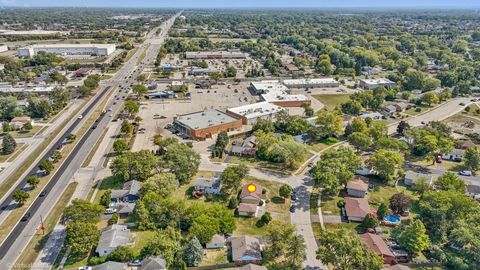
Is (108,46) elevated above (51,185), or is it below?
above

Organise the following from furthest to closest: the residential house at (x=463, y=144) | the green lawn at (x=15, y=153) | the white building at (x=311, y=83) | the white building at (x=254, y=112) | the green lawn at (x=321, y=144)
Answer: the white building at (x=311, y=83), the white building at (x=254, y=112), the green lawn at (x=321, y=144), the residential house at (x=463, y=144), the green lawn at (x=15, y=153)

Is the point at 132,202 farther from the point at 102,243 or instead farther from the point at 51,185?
the point at 51,185

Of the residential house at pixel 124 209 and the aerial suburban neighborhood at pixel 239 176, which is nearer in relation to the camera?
the aerial suburban neighborhood at pixel 239 176

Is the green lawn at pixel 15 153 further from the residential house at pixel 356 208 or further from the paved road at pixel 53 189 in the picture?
the residential house at pixel 356 208

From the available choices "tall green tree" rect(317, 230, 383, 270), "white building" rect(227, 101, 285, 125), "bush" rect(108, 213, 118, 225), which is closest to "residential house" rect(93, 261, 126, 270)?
"bush" rect(108, 213, 118, 225)

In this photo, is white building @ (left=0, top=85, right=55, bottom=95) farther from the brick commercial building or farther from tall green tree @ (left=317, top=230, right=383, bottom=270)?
tall green tree @ (left=317, top=230, right=383, bottom=270)

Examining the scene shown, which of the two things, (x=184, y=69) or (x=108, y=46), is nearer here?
(x=184, y=69)

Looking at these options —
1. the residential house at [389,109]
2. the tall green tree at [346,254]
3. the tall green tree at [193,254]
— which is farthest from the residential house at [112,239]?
the residential house at [389,109]

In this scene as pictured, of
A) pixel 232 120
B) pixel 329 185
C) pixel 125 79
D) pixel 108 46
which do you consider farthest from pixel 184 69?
pixel 329 185
